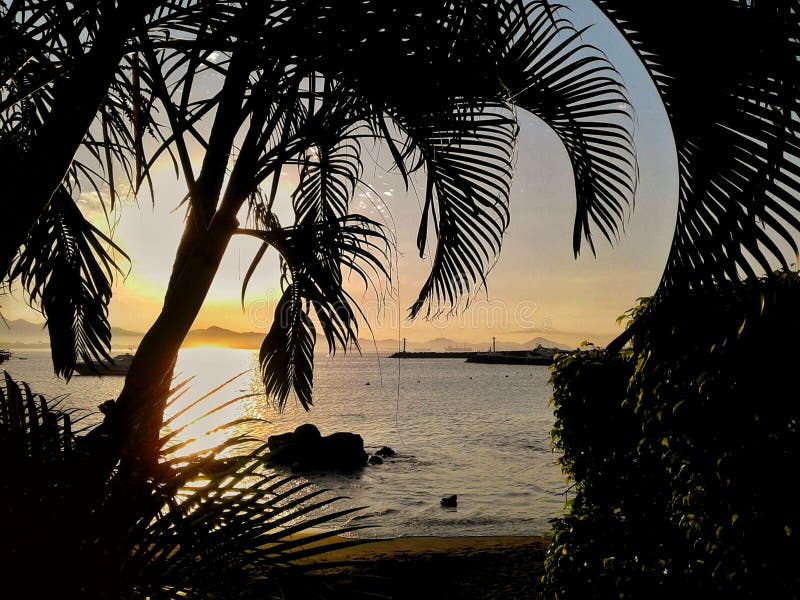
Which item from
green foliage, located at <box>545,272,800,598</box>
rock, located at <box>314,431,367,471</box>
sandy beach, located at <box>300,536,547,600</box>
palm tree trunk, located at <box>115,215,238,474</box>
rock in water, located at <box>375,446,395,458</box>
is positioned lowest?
rock in water, located at <box>375,446,395,458</box>

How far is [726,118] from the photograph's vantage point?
148cm

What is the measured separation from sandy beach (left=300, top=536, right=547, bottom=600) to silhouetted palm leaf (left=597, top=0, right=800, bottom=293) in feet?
18.5

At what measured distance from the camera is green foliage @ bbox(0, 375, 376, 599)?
95 centimetres

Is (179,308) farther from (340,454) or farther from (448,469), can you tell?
(448,469)

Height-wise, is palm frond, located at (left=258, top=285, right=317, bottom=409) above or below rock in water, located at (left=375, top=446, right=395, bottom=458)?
above

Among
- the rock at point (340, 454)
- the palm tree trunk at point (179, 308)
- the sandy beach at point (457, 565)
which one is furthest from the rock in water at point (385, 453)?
the palm tree trunk at point (179, 308)

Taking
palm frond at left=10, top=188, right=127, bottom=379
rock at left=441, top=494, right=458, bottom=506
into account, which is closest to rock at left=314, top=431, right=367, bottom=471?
rock at left=441, top=494, right=458, bottom=506

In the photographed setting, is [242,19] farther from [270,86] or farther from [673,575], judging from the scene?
[673,575]

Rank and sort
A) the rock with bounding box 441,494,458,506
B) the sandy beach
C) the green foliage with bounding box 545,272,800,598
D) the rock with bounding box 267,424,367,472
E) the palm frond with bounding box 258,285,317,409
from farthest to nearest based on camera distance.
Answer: the rock with bounding box 267,424,367,472 → the rock with bounding box 441,494,458,506 → the sandy beach → the palm frond with bounding box 258,285,317,409 → the green foliage with bounding box 545,272,800,598

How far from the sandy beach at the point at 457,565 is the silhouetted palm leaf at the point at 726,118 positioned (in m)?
5.64

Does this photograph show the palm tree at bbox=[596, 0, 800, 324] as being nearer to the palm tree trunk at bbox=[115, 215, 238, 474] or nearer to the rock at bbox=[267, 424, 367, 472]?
the palm tree trunk at bbox=[115, 215, 238, 474]

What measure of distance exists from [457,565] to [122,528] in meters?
8.74

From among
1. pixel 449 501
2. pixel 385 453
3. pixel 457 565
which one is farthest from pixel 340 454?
pixel 457 565

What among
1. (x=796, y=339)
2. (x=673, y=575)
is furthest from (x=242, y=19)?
(x=673, y=575)
